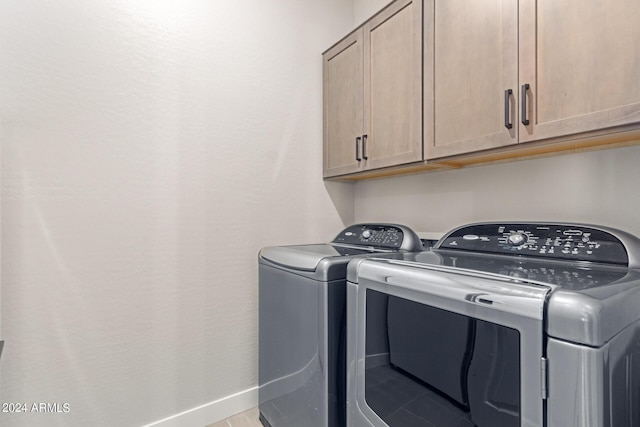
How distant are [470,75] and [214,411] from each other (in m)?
1.93

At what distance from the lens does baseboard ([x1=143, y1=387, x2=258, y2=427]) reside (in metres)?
1.58

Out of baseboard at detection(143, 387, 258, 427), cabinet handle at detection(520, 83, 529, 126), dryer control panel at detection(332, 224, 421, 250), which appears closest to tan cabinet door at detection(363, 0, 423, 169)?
dryer control panel at detection(332, 224, 421, 250)

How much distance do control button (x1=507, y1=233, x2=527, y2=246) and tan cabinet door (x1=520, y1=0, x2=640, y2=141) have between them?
1.14 feet

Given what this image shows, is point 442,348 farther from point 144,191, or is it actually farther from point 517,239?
point 144,191

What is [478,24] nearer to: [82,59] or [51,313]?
[82,59]

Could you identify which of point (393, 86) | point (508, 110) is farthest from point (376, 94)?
point (508, 110)

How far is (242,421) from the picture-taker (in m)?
1.69

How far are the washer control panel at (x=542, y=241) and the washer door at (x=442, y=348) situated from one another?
0.48 m

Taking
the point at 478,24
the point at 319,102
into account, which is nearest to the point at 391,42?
the point at 478,24

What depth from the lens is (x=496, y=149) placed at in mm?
1184

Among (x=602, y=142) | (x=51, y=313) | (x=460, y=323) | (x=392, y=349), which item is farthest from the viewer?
(x=51, y=313)

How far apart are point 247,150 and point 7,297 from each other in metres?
1.15

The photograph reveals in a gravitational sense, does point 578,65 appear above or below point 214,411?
above

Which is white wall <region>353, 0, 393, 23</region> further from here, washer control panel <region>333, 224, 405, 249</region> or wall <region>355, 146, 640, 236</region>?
washer control panel <region>333, 224, 405, 249</region>
